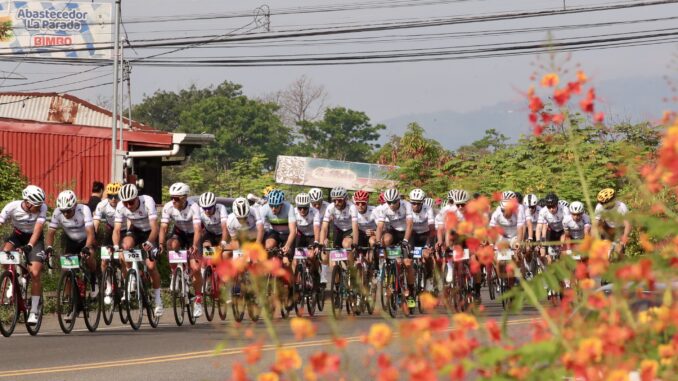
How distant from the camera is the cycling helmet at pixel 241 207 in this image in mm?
18594

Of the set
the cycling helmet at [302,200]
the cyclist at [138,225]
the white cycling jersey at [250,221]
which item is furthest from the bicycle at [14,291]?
the cycling helmet at [302,200]

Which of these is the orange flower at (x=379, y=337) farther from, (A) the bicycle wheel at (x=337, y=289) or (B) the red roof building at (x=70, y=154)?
(B) the red roof building at (x=70, y=154)

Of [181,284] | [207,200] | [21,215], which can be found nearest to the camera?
[21,215]

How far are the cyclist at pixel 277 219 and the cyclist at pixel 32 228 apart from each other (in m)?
3.89

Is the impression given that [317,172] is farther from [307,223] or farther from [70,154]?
[307,223]

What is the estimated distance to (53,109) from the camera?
6300 centimetres

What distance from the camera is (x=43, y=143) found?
156 ft

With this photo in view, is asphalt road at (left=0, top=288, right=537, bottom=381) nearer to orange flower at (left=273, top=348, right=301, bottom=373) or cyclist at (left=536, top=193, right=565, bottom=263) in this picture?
cyclist at (left=536, top=193, right=565, bottom=263)

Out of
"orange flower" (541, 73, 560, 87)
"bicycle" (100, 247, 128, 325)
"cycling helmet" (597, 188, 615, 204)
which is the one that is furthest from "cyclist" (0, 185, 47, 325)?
"orange flower" (541, 73, 560, 87)

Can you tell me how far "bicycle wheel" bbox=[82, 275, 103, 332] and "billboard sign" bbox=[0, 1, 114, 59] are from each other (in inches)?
1598

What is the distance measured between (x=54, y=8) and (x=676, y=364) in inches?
2483

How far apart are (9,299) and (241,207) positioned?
11.0 ft

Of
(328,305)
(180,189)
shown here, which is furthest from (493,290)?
(180,189)

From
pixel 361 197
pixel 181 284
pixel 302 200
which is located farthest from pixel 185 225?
pixel 361 197
